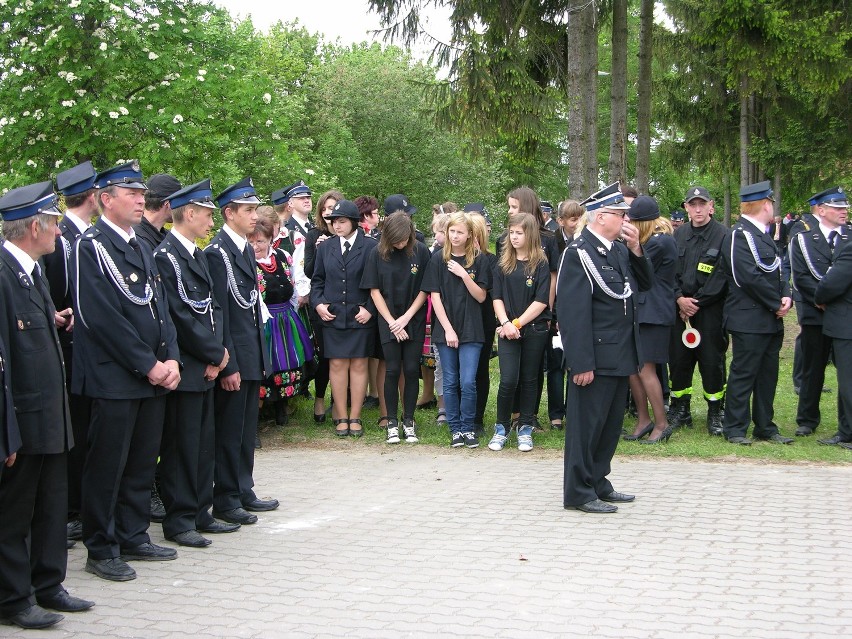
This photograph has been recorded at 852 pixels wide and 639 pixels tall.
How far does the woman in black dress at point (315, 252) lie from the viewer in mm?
10188

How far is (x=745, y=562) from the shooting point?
233 inches

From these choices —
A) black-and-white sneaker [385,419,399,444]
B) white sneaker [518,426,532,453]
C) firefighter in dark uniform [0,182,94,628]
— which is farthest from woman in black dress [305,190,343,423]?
firefighter in dark uniform [0,182,94,628]

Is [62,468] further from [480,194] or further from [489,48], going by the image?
[480,194]

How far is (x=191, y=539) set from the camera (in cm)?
638

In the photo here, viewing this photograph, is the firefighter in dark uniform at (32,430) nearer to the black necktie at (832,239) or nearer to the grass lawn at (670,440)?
the grass lawn at (670,440)

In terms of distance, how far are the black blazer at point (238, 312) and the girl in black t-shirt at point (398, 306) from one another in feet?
8.33

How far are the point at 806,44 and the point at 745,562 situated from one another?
12.3 meters

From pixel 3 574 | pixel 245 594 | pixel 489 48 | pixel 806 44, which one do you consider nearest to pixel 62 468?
pixel 3 574

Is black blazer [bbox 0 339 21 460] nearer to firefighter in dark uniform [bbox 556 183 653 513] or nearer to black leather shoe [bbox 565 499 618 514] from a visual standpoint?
firefighter in dark uniform [bbox 556 183 653 513]

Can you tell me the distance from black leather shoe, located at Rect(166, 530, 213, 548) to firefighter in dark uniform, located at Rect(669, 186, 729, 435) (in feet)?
17.4

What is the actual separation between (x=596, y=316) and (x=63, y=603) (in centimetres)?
396

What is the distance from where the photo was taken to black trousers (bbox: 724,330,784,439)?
9.15 meters

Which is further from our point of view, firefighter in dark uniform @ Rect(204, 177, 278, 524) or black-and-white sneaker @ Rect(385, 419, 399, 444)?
black-and-white sneaker @ Rect(385, 419, 399, 444)

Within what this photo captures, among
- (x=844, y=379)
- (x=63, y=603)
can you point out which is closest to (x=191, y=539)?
(x=63, y=603)
